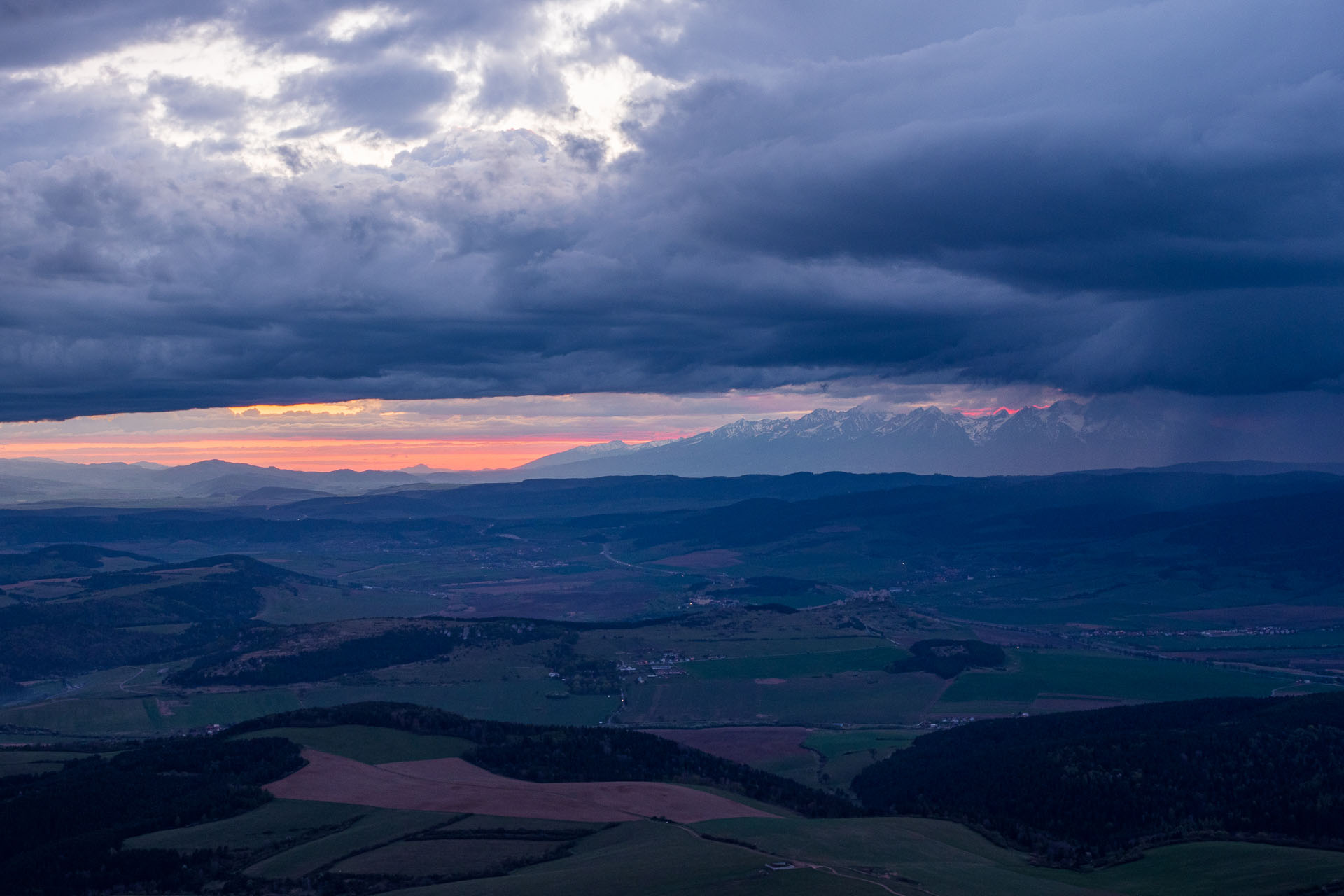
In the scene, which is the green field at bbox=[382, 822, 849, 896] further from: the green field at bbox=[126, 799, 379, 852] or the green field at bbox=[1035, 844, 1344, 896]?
the green field at bbox=[1035, 844, 1344, 896]

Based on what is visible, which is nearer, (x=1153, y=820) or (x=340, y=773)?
(x=1153, y=820)

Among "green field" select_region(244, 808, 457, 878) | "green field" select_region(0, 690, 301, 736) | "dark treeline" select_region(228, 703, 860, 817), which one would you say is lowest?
"green field" select_region(0, 690, 301, 736)

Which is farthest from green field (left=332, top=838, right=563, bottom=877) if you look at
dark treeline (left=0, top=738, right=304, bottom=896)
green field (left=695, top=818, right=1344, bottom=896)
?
green field (left=695, top=818, right=1344, bottom=896)

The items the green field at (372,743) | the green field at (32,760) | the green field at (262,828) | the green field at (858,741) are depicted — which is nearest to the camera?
the green field at (262,828)

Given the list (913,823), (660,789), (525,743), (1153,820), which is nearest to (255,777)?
(525,743)

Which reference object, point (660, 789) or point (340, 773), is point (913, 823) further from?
point (340, 773)

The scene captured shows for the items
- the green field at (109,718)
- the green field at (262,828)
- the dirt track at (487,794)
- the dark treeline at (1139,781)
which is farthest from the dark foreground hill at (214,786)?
the green field at (109,718)

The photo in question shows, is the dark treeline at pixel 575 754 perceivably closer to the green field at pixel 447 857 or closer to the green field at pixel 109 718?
the green field at pixel 447 857
